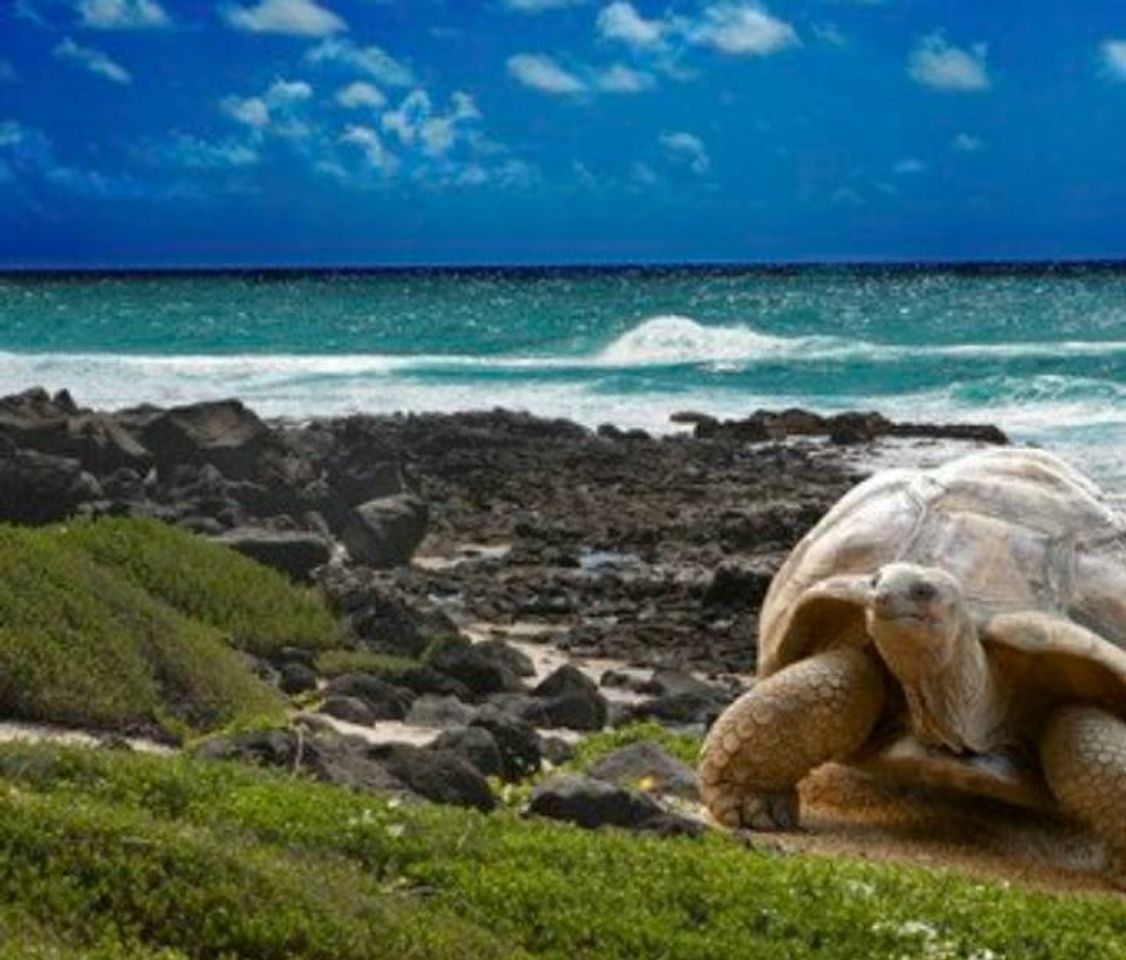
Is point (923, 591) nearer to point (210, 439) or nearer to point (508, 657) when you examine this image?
point (508, 657)

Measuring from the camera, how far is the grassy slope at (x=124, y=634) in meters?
12.8

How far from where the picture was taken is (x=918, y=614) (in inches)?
397

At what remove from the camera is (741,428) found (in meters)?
41.1

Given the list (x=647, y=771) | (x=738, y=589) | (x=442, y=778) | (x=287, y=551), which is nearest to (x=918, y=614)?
(x=442, y=778)

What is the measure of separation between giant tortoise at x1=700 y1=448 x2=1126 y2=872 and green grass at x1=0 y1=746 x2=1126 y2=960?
0.87 m

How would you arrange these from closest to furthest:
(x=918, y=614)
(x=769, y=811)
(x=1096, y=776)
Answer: (x=918, y=614), (x=1096, y=776), (x=769, y=811)

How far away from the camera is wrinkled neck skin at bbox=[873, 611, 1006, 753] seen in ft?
33.6

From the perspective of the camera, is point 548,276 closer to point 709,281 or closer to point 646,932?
point 709,281

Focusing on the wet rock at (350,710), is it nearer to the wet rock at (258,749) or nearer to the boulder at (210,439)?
the wet rock at (258,749)

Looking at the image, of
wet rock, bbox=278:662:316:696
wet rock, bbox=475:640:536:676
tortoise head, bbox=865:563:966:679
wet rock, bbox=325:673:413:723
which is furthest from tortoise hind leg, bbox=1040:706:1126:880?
wet rock, bbox=475:640:536:676

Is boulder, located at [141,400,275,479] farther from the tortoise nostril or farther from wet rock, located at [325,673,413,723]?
the tortoise nostril

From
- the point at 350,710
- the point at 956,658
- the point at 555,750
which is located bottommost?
the point at 555,750

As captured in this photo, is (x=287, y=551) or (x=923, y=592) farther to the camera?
(x=287, y=551)

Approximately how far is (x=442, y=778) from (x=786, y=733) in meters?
1.64
